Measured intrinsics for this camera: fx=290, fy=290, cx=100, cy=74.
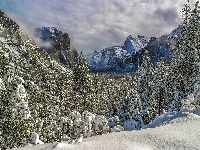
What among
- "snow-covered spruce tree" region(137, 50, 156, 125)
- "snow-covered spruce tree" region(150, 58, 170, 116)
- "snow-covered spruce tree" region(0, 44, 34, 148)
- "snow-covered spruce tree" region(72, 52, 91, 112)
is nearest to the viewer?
"snow-covered spruce tree" region(0, 44, 34, 148)

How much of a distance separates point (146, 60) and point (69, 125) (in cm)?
2053

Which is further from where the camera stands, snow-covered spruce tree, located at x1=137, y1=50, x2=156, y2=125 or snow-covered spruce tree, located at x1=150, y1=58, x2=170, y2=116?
snow-covered spruce tree, located at x1=137, y1=50, x2=156, y2=125

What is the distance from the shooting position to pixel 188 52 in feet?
115

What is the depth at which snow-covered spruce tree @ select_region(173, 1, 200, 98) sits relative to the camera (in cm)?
3438

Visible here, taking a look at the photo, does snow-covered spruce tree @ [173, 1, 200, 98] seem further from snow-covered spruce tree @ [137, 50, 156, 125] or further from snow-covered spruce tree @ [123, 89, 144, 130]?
Answer: snow-covered spruce tree @ [137, 50, 156, 125]

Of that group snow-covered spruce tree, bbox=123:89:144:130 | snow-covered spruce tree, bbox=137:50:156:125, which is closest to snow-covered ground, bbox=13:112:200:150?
snow-covered spruce tree, bbox=123:89:144:130

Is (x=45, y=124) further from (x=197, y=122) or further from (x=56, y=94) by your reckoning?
(x=197, y=122)

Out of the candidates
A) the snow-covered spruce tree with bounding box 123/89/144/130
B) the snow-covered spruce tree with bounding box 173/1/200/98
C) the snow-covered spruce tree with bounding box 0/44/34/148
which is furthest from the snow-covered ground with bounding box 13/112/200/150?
the snow-covered spruce tree with bounding box 123/89/144/130

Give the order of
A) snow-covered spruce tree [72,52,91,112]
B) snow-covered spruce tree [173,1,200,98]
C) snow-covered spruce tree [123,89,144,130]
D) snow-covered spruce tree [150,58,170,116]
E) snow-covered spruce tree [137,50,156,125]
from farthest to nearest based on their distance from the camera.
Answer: snow-covered spruce tree [72,52,91,112] < snow-covered spruce tree [137,50,156,125] < snow-covered spruce tree [150,58,170,116] < snow-covered spruce tree [123,89,144,130] < snow-covered spruce tree [173,1,200,98]

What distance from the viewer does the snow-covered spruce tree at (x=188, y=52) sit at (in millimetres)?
34375

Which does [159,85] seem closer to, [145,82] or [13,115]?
[145,82]

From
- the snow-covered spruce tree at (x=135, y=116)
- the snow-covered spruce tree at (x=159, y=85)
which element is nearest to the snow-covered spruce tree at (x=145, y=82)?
the snow-covered spruce tree at (x=159, y=85)

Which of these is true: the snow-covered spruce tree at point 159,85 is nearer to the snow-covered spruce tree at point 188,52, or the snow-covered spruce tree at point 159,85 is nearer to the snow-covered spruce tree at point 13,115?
the snow-covered spruce tree at point 188,52

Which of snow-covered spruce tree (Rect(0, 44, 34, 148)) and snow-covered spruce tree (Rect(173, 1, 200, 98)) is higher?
snow-covered spruce tree (Rect(173, 1, 200, 98))
